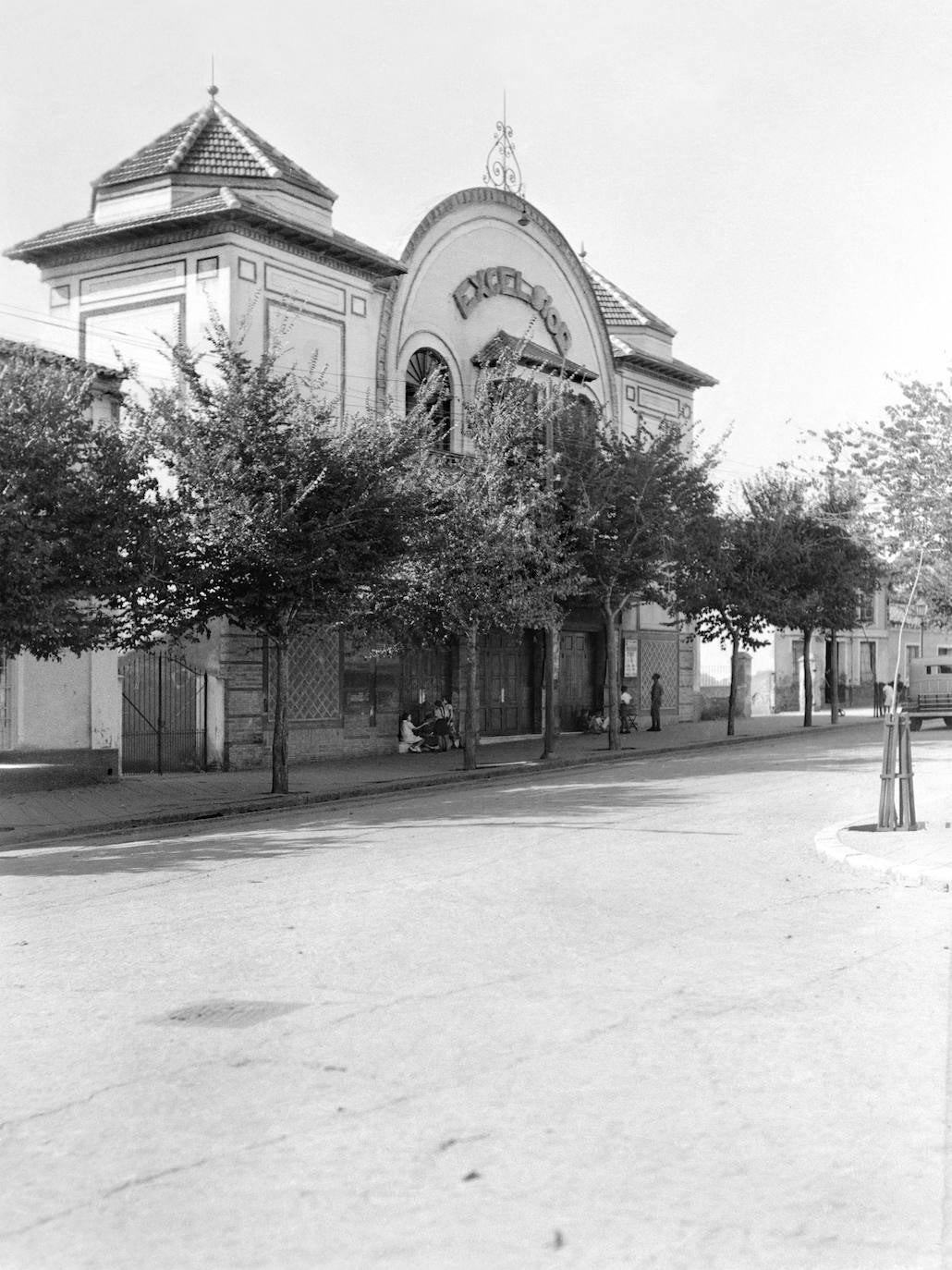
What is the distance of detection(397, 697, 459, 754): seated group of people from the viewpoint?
28703 mm

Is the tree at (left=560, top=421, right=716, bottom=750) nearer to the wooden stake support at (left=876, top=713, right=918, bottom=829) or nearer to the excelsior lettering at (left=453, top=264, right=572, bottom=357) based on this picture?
the excelsior lettering at (left=453, top=264, right=572, bottom=357)

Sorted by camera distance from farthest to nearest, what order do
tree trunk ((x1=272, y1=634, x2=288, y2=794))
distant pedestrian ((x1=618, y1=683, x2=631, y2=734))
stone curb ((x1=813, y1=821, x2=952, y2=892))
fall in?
distant pedestrian ((x1=618, y1=683, x2=631, y2=734))
tree trunk ((x1=272, y1=634, x2=288, y2=794))
stone curb ((x1=813, y1=821, x2=952, y2=892))

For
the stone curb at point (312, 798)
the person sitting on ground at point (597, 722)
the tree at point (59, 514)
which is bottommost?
the stone curb at point (312, 798)

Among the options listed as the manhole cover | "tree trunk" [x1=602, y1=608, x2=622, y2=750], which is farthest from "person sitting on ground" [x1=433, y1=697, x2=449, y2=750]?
the manhole cover

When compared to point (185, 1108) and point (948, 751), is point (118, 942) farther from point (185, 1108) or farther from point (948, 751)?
point (948, 751)

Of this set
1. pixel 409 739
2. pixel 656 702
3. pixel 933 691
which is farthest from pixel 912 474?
pixel 933 691

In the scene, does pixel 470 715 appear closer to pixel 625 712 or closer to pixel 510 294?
pixel 625 712

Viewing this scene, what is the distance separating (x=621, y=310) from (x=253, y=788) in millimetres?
22634

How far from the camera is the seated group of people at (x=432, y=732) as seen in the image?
28.7 m

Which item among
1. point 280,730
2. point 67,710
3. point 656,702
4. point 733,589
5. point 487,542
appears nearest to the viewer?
point 280,730

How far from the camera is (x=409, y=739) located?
1128 inches

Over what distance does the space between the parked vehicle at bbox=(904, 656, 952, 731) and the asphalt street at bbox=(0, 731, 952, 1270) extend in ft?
109

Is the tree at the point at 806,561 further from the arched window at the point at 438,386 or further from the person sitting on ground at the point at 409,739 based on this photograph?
the person sitting on ground at the point at 409,739

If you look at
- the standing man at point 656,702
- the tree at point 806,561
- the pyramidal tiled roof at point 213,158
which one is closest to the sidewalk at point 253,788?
the standing man at point 656,702
